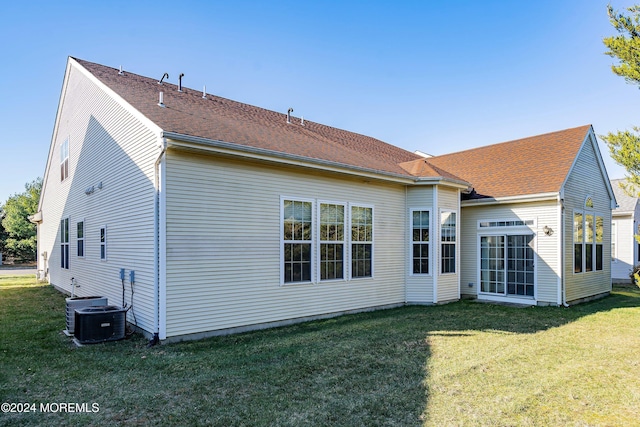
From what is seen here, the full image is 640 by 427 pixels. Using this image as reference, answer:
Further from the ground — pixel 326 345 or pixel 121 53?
pixel 121 53

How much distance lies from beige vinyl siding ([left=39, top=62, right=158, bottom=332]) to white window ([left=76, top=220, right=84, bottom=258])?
0.20m

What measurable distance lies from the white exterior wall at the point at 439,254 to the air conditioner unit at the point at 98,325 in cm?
755

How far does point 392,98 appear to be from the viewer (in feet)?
51.3

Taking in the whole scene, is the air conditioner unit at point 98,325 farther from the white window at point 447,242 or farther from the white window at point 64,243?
the white window at point 447,242

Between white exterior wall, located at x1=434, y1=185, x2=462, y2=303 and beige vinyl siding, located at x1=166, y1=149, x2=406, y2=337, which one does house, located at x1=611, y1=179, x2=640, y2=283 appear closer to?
white exterior wall, located at x1=434, y1=185, x2=462, y2=303

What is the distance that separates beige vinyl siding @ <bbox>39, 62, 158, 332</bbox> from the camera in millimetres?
6691

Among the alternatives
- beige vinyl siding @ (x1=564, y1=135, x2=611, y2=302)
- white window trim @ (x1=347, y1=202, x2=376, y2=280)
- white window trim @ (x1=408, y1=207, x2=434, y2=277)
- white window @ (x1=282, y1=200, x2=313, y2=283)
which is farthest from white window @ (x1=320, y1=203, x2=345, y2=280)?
beige vinyl siding @ (x1=564, y1=135, x2=611, y2=302)

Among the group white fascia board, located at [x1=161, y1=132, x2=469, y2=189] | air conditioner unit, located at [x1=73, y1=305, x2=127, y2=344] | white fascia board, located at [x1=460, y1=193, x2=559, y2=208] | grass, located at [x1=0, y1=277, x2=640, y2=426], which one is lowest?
grass, located at [x1=0, y1=277, x2=640, y2=426]

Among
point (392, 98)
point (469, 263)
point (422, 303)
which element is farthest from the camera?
point (392, 98)

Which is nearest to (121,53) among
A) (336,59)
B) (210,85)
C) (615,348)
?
(210,85)

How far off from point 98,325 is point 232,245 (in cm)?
260

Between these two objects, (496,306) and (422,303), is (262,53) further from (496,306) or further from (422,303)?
(496,306)

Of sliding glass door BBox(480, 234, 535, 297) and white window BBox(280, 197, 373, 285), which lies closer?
white window BBox(280, 197, 373, 285)

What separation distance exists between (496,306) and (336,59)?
990 cm
